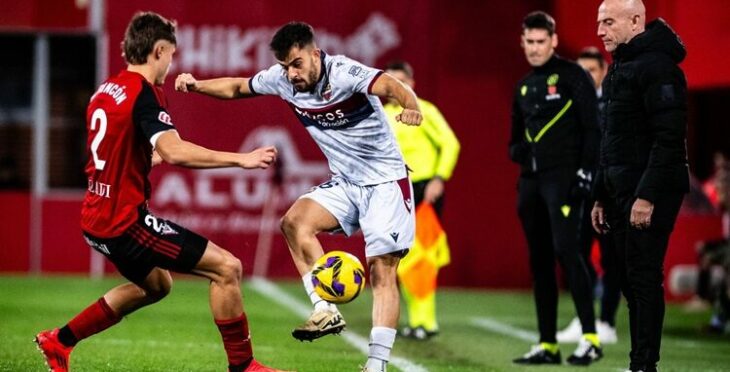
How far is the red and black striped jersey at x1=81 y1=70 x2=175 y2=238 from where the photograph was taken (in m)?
6.88

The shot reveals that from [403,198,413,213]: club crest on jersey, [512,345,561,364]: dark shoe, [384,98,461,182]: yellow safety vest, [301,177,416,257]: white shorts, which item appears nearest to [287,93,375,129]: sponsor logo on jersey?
[301,177,416,257]: white shorts

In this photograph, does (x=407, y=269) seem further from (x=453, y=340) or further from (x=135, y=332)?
(x=135, y=332)

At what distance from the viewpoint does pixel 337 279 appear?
7.61 meters

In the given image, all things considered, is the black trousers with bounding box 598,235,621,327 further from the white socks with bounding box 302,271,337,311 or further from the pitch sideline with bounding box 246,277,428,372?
the white socks with bounding box 302,271,337,311

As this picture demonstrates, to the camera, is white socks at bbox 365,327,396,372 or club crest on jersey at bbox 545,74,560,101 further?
club crest on jersey at bbox 545,74,560,101

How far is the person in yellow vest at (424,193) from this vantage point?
37.7 feet

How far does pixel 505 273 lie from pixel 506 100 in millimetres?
2444

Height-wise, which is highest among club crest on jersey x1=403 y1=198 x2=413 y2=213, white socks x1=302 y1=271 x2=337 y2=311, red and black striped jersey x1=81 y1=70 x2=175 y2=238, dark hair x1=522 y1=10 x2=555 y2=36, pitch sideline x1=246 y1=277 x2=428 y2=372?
dark hair x1=522 y1=10 x2=555 y2=36

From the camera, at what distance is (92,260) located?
61.3 ft

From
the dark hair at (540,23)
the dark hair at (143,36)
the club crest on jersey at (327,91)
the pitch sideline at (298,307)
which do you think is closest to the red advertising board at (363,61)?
the pitch sideline at (298,307)

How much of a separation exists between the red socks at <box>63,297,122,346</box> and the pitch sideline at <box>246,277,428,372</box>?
218cm

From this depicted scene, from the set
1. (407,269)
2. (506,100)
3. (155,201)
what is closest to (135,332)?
(407,269)

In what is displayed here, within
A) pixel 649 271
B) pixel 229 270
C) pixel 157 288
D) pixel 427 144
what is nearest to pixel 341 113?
pixel 229 270

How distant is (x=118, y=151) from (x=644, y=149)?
2862mm
